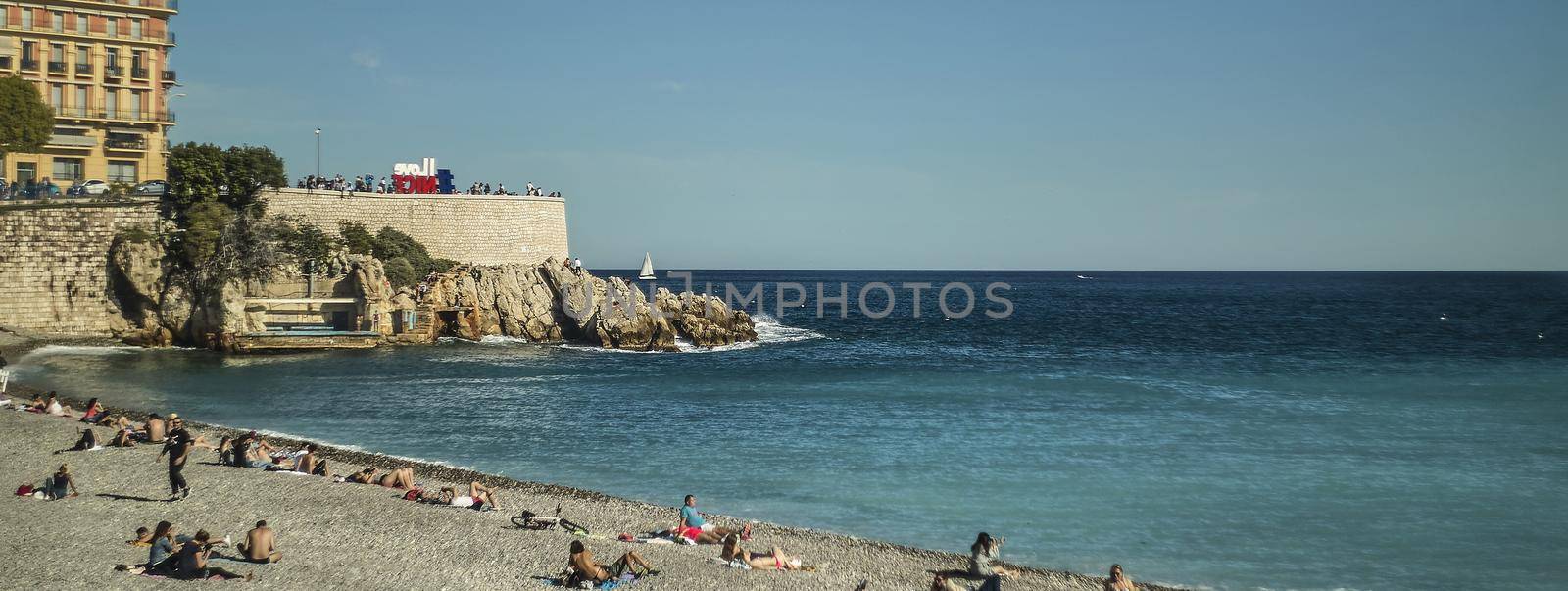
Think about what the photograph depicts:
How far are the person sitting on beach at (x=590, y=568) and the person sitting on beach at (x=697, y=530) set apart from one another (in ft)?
7.16

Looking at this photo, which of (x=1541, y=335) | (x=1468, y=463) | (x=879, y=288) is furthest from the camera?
(x=879, y=288)

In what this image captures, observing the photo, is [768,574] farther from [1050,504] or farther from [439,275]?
[439,275]

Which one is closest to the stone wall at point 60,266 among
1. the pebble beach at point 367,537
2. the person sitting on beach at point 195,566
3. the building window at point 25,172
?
the building window at point 25,172

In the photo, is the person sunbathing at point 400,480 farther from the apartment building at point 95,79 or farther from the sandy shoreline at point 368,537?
the apartment building at point 95,79

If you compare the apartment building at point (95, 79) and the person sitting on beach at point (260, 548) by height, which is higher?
the apartment building at point (95, 79)

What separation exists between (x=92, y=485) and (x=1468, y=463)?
30.7 meters

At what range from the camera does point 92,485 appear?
18.8 meters

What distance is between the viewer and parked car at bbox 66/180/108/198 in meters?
45.0

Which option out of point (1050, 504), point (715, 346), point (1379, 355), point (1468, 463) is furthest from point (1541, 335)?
point (1050, 504)

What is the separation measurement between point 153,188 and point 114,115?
Answer: 9.04 metres

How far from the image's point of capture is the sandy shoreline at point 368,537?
48.1 feet

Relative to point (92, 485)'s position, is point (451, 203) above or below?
above

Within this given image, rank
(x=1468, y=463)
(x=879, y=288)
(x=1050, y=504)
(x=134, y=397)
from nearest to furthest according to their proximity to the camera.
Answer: (x=1050, y=504) → (x=1468, y=463) → (x=134, y=397) → (x=879, y=288)

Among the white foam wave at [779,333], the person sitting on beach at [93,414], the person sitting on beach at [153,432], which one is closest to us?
the person sitting on beach at [153,432]
